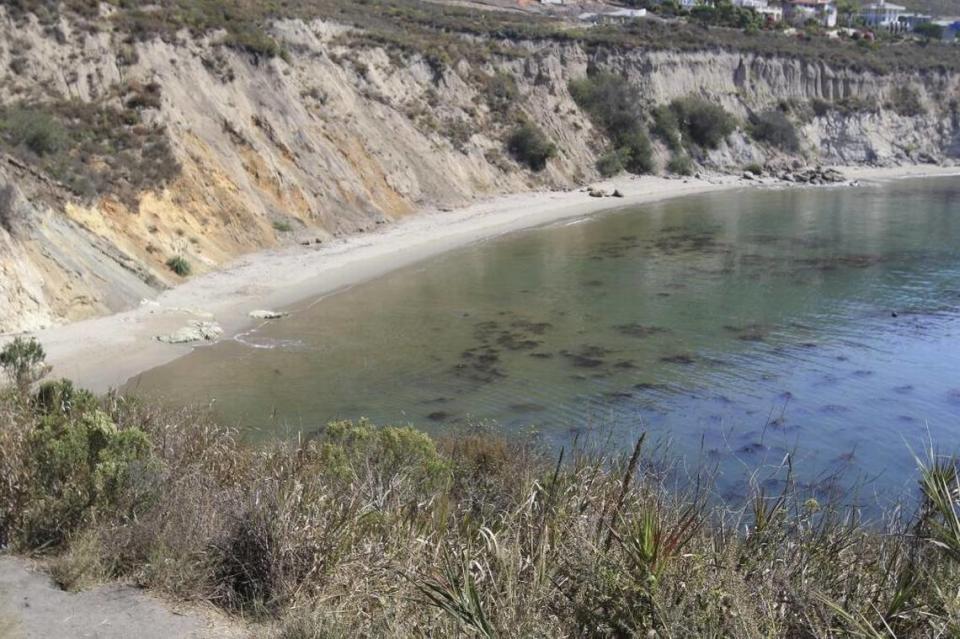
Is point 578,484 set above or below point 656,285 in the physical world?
above

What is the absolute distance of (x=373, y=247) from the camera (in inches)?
1399

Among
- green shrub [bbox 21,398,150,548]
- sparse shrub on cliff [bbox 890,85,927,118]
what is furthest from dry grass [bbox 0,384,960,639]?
sparse shrub on cliff [bbox 890,85,927,118]

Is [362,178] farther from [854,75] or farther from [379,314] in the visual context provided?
[854,75]

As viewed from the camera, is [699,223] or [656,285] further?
[699,223]

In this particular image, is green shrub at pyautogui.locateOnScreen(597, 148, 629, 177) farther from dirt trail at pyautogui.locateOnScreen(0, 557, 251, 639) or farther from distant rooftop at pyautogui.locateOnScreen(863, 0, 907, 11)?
distant rooftop at pyautogui.locateOnScreen(863, 0, 907, 11)

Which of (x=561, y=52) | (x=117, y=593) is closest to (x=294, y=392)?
(x=117, y=593)

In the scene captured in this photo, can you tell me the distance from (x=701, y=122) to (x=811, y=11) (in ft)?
A: 224

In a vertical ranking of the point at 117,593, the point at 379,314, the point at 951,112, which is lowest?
the point at 951,112

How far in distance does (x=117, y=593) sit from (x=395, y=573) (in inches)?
97.1

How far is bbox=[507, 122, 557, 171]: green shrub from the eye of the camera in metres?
53.3

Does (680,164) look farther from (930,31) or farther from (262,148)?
(930,31)

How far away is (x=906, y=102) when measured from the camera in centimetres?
8144

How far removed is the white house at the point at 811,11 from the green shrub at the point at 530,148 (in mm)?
70649

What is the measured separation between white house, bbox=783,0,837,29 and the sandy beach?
74871 mm
